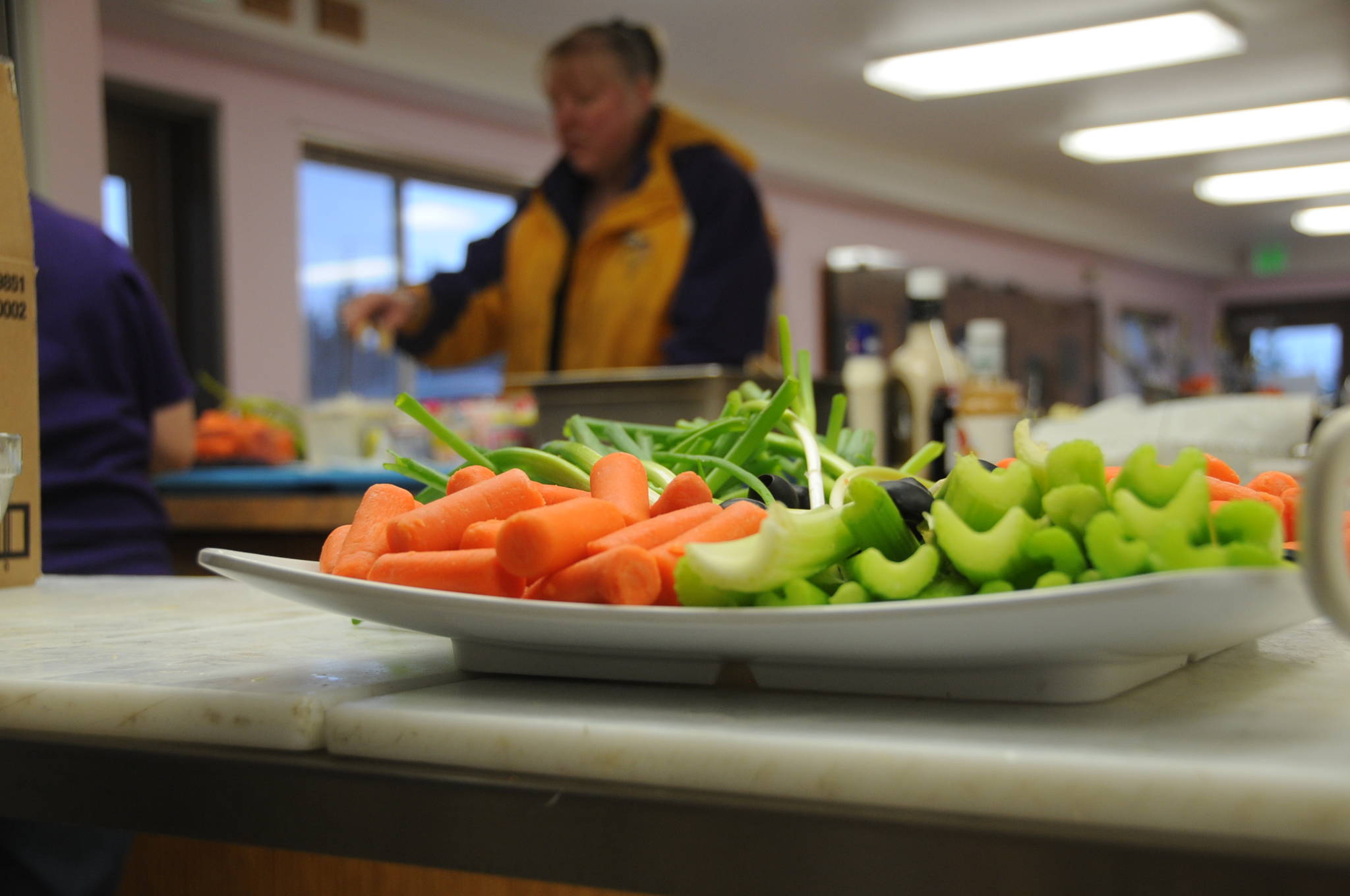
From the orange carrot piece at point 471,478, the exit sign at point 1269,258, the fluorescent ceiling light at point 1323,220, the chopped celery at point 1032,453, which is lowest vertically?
the orange carrot piece at point 471,478

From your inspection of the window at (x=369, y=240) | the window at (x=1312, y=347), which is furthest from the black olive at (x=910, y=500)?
the window at (x=1312, y=347)

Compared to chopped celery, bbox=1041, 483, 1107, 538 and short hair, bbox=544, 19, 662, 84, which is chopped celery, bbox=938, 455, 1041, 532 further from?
short hair, bbox=544, 19, 662, 84

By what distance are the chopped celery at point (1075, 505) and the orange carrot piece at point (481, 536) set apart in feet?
0.74

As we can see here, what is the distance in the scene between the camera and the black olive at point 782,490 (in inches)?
24.7

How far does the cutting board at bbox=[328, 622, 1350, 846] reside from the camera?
0.34m

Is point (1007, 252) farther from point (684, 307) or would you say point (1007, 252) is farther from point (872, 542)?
point (872, 542)

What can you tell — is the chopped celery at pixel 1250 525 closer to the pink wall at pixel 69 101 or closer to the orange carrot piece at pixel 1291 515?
the orange carrot piece at pixel 1291 515

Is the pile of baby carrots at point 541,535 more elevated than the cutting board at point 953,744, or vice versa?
the pile of baby carrots at point 541,535

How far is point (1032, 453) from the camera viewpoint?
1.53 ft

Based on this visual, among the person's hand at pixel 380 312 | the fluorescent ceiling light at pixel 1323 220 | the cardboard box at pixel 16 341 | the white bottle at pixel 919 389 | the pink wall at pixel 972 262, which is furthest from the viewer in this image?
the fluorescent ceiling light at pixel 1323 220

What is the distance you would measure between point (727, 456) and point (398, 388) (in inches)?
208

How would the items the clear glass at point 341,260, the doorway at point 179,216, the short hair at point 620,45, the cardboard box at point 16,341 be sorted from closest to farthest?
the cardboard box at point 16,341, the short hair at point 620,45, the doorway at point 179,216, the clear glass at point 341,260

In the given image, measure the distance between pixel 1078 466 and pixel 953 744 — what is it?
0.36 ft

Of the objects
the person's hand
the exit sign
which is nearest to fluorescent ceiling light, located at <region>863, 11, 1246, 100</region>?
the person's hand
